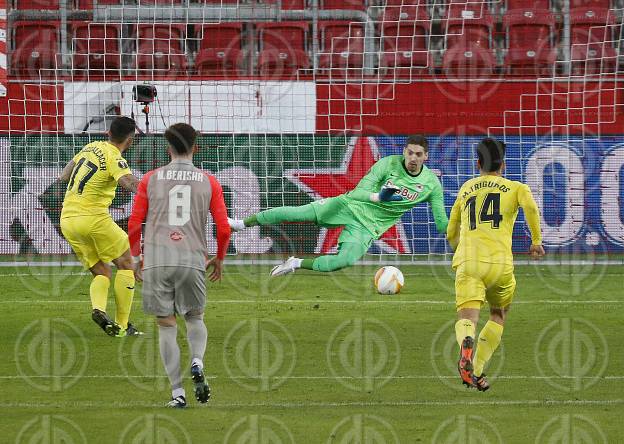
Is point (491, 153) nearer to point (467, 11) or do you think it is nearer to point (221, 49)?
point (221, 49)

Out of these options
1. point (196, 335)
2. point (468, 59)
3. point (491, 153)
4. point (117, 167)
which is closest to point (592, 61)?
point (468, 59)

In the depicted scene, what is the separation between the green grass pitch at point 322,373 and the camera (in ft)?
22.1

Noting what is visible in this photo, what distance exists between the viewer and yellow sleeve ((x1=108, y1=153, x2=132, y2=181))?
1031 cm

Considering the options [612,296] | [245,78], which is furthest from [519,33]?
[612,296]

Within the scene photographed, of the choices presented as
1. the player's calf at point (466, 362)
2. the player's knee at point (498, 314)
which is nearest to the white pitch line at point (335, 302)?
the player's knee at point (498, 314)

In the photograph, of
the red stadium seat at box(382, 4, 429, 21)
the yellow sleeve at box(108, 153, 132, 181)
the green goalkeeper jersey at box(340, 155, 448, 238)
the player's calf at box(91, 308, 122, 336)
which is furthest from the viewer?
the red stadium seat at box(382, 4, 429, 21)

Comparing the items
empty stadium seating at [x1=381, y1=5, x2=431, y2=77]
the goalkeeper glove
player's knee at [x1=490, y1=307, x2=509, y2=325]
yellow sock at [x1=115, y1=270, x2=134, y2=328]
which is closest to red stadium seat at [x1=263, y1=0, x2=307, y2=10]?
empty stadium seating at [x1=381, y1=5, x2=431, y2=77]

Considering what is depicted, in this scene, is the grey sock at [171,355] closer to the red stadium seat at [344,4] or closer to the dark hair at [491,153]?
the dark hair at [491,153]

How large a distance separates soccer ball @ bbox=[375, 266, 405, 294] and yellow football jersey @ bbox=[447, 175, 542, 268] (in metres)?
5.25

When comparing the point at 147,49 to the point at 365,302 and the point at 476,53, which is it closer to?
the point at 476,53

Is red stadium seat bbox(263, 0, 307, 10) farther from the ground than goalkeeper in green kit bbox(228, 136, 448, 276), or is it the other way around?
red stadium seat bbox(263, 0, 307, 10)

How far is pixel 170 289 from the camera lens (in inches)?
287

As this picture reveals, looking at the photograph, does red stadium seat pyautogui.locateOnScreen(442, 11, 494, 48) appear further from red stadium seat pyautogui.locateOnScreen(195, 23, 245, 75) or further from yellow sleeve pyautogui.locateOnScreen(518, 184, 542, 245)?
yellow sleeve pyautogui.locateOnScreen(518, 184, 542, 245)

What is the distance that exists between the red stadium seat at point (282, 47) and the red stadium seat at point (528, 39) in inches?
131
